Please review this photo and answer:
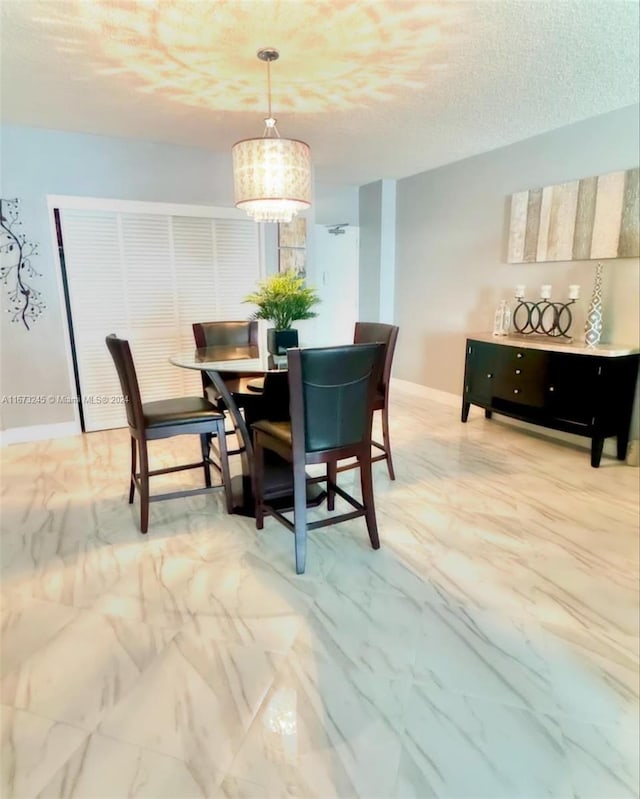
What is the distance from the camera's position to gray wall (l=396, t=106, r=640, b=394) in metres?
3.18

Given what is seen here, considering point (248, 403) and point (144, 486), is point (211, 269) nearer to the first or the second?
point (248, 403)

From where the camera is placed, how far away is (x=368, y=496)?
2.11 m

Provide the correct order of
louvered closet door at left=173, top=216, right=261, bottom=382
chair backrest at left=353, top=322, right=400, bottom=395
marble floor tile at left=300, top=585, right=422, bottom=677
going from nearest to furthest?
marble floor tile at left=300, top=585, right=422, bottom=677, chair backrest at left=353, top=322, right=400, bottom=395, louvered closet door at left=173, top=216, right=261, bottom=382

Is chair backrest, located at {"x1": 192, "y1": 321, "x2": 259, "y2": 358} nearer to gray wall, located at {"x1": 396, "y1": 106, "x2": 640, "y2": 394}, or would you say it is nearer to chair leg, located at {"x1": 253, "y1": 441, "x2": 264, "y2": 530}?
chair leg, located at {"x1": 253, "y1": 441, "x2": 264, "y2": 530}

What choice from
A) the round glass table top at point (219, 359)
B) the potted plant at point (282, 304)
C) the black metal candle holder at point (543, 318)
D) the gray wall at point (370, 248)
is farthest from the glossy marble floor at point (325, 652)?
the gray wall at point (370, 248)

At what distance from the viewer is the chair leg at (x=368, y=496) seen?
6.82 ft

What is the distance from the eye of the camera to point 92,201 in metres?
3.63

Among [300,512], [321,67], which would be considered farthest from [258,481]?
[321,67]

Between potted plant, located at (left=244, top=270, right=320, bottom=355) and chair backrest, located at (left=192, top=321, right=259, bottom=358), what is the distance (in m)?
0.80

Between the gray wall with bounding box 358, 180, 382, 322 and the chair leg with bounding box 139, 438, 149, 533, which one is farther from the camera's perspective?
the gray wall with bounding box 358, 180, 382, 322

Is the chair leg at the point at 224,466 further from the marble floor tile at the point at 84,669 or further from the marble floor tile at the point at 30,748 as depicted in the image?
the marble floor tile at the point at 30,748

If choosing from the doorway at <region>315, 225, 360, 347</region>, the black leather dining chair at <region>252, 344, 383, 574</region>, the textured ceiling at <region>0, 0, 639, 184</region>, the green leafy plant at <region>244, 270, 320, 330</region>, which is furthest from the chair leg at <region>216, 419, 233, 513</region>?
the doorway at <region>315, 225, 360, 347</region>

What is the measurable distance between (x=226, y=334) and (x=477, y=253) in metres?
2.56

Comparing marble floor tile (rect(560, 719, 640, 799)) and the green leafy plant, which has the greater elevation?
the green leafy plant
